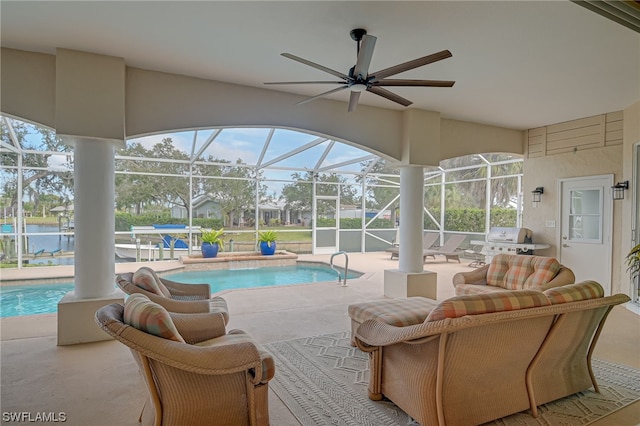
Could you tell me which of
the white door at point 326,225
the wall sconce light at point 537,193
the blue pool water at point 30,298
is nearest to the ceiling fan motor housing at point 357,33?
the wall sconce light at point 537,193

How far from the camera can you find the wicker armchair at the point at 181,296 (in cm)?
295

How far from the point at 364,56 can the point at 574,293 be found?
7.55 ft

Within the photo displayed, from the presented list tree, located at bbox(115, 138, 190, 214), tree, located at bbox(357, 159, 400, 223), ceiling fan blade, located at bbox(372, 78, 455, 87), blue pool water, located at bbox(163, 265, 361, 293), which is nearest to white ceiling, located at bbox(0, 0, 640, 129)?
ceiling fan blade, located at bbox(372, 78, 455, 87)

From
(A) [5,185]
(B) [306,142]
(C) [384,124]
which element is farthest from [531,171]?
(A) [5,185]

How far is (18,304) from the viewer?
596 centimetres

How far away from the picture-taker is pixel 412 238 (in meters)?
5.74

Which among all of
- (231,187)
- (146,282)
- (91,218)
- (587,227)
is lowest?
(146,282)

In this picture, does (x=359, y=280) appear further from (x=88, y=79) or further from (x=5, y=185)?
(x=5, y=185)

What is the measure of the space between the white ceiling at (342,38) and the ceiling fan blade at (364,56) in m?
0.37

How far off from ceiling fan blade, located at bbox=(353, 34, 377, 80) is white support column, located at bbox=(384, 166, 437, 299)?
307 cm

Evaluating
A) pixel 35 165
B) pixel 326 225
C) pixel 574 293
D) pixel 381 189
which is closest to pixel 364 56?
pixel 574 293

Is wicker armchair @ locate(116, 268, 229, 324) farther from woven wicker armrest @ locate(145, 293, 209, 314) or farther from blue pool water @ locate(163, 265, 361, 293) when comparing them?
blue pool water @ locate(163, 265, 361, 293)

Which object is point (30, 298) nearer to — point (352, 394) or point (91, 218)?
point (91, 218)

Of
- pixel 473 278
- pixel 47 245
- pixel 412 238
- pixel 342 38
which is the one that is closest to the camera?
pixel 342 38
